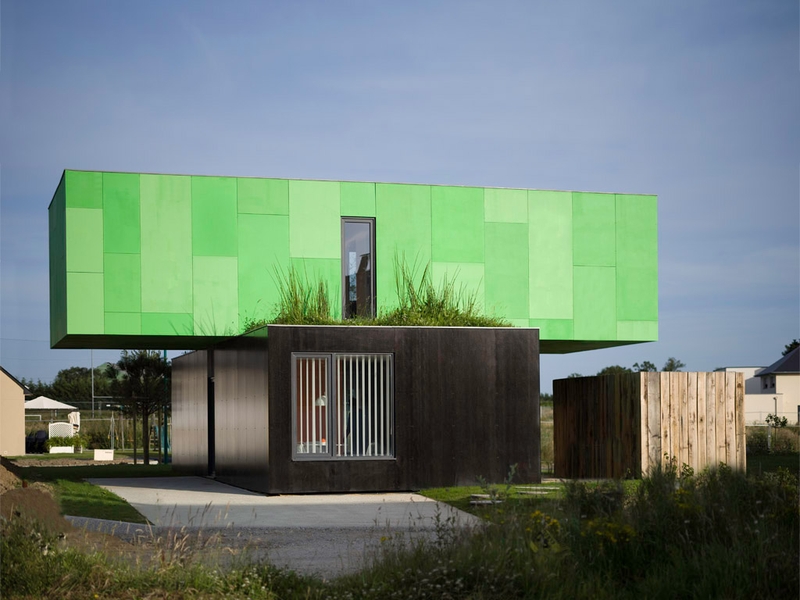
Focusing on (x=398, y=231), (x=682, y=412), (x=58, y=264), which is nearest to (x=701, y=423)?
(x=682, y=412)

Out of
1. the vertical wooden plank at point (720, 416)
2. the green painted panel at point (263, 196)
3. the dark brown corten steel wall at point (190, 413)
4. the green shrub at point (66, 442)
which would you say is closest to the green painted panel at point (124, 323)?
the green painted panel at point (263, 196)

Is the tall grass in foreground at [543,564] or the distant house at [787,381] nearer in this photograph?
the tall grass in foreground at [543,564]

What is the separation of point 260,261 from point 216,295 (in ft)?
3.41

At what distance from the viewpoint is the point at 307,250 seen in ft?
61.8

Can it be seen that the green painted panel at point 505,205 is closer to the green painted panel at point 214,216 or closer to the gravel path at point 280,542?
the green painted panel at point 214,216

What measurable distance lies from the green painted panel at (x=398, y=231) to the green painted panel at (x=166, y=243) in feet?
11.9

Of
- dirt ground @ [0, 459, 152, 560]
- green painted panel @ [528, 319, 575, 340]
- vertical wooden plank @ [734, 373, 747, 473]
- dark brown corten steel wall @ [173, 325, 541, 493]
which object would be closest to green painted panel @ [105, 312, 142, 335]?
dark brown corten steel wall @ [173, 325, 541, 493]

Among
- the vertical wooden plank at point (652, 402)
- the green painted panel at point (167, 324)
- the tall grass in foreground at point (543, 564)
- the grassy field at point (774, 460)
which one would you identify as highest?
the green painted panel at point (167, 324)

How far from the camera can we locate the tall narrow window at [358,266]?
19219 millimetres

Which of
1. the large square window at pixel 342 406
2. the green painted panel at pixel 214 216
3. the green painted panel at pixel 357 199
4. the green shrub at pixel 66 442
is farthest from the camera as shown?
the green shrub at pixel 66 442

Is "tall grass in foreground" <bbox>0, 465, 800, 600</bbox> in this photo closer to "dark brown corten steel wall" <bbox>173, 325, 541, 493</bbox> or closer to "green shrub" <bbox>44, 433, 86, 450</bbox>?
"dark brown corten steel wall" <bbox>173, 325, 541, 493</bbox>

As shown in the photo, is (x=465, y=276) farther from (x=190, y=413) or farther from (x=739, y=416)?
(x=190, y=413)

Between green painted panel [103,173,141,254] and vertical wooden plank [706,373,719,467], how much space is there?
10.6 meters

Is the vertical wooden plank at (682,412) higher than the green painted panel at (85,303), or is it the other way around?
the green painted panel at (85,303)
